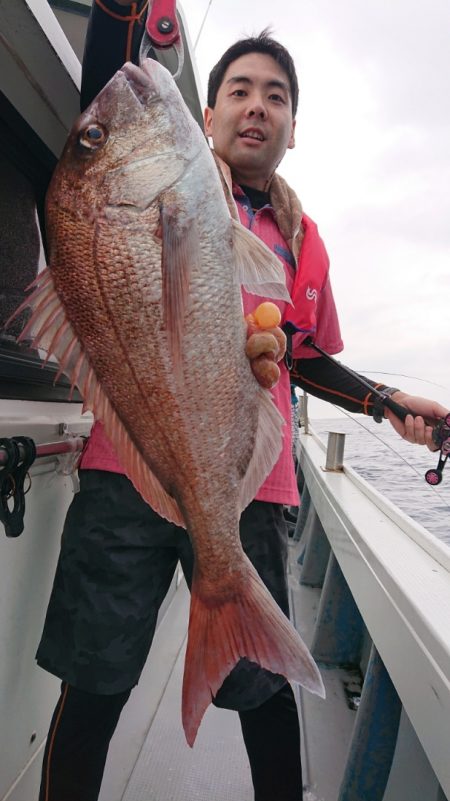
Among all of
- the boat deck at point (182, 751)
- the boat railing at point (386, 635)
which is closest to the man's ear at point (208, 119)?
the boat railing at point (386, 635)

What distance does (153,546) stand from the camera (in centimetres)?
152

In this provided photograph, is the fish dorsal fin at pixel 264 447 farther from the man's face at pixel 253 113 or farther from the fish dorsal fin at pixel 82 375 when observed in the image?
the man's face at pixel 253 113

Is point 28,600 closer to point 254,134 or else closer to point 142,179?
point 142,179

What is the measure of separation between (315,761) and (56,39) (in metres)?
2.91

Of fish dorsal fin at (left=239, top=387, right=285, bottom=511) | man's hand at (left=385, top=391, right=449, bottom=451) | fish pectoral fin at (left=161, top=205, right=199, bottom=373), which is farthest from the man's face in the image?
man's hand at (left=385, top=391, right=449, bottom=451)

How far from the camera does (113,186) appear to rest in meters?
1.18

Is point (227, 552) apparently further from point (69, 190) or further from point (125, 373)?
point (69, 190)

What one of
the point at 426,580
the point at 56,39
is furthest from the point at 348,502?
the point at 56,39

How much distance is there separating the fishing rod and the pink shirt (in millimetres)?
64

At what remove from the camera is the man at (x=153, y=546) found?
1.42 m

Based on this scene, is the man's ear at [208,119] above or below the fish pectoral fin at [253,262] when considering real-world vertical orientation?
above

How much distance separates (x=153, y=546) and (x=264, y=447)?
1.59 feet

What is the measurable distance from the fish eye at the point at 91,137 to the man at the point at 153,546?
1.07 ft

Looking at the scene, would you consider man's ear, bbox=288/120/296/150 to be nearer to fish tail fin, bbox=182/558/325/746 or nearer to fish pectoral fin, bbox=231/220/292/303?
fish pectoral fin, bbox=231/220/292/303
